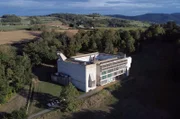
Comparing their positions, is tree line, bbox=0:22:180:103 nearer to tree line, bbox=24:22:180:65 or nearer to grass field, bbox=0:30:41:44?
tree line, bbox=24:22:180:65

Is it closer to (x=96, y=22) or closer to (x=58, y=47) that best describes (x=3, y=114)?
(x=58, y=47)

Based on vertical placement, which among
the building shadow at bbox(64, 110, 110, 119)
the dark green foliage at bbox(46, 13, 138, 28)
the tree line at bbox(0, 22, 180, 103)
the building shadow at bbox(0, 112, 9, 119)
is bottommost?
the building shadow at bbox(64, 110, 110, 119)

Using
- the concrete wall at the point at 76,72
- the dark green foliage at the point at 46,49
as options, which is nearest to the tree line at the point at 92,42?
the dark green foliage at the point at 46,49

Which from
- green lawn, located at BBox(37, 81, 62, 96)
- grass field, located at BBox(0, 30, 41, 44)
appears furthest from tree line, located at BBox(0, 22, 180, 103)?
grass field, located at BBox(0, 30, 41, 44)

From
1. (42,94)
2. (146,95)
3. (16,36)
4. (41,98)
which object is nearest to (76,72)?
(42,94)

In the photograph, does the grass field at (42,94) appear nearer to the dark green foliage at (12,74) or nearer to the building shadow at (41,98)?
the building shadow at (41,98)
